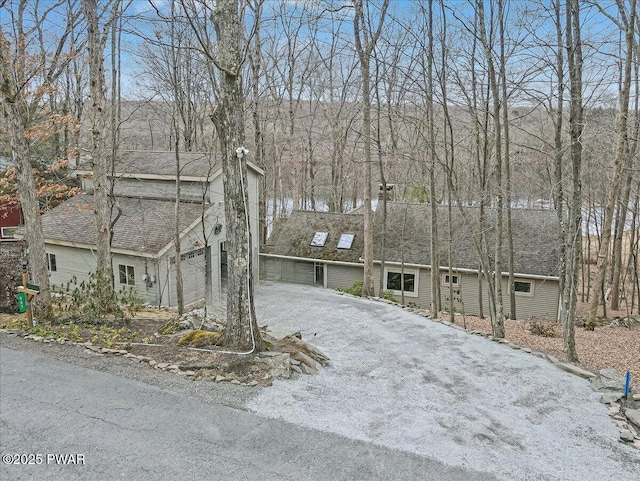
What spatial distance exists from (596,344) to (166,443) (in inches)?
422

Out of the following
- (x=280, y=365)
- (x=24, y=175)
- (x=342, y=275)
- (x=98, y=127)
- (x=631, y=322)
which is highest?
(x=98, y=127)

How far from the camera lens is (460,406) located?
5.79 meters

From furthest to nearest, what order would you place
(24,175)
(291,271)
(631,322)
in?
(291,271) < (631,322) < (24,175)

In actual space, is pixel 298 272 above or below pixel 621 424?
below

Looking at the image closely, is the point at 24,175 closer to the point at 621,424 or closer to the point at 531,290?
the point at 621,424

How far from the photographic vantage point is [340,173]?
24391mm

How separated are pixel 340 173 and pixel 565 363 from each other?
1799 cm

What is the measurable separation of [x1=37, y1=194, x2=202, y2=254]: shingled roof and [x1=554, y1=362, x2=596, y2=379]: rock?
33.8 ft

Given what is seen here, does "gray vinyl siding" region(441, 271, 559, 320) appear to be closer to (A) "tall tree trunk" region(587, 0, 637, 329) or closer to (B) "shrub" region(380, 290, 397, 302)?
(B) "shrub" region(380, 290, 397, 302)

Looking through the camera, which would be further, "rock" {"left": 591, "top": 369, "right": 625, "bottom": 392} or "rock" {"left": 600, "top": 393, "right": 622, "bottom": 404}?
"rock" {"left": 591, "top": 369, "right": 625, "bottom": 392}

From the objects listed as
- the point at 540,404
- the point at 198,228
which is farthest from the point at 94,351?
the point at 198,228

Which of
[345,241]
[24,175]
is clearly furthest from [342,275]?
[24,175]

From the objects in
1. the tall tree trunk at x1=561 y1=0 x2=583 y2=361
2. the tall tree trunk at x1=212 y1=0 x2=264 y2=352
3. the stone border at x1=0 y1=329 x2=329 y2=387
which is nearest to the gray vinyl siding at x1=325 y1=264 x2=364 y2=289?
the tall tree trunk at x1=561 y1=0 x2=583 y2=361

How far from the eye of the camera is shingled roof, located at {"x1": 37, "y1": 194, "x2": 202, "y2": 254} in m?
13.4
